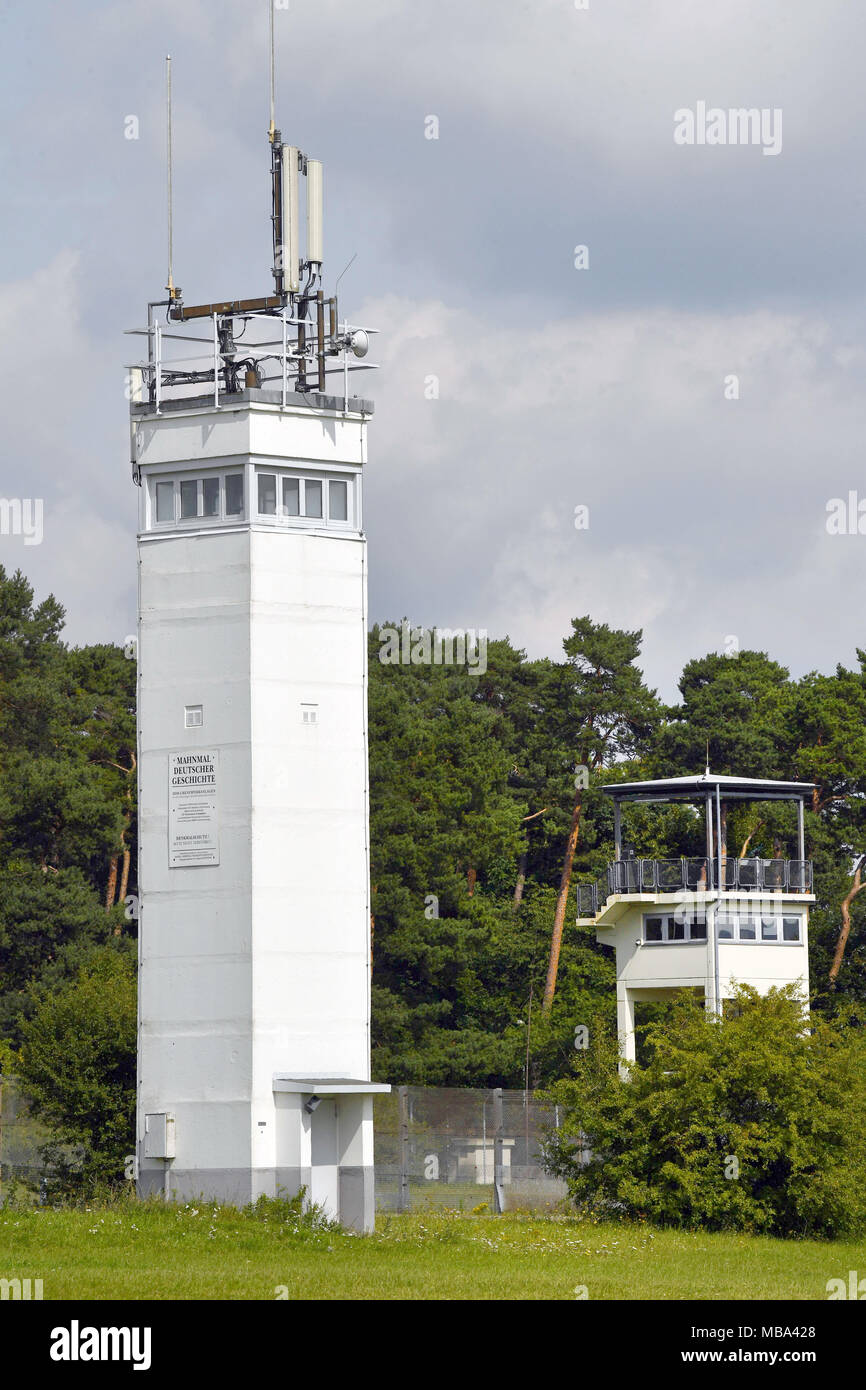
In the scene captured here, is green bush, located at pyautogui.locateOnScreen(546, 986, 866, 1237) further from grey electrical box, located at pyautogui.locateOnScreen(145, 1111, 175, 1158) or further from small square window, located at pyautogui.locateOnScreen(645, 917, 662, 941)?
small square window, located at pyautogui.locateOnScreen(645, 917, 662, 941)

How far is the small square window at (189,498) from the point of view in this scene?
1594 inches

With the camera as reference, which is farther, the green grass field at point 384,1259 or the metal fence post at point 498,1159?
the metal fence post at point 498,1159

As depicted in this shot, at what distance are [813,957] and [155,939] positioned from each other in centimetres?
3606

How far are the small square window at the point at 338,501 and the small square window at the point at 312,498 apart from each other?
9.1 inches

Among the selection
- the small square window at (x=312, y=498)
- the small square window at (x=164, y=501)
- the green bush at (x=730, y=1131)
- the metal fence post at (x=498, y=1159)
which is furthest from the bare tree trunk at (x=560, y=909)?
the small square window at (x=164, y=501)

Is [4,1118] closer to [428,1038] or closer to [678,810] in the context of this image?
[428,1038]

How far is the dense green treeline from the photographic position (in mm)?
70812

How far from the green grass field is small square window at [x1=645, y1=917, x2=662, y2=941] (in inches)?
638

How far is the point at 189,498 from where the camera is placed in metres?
40.6

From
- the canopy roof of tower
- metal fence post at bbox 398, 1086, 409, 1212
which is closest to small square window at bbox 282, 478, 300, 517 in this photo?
metal fence post at bbox 398, 1086, 409, 1212

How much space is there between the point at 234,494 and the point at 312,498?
61.9 inches

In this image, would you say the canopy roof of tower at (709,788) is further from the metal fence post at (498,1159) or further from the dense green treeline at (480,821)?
the dense green treeline at (480,821)
